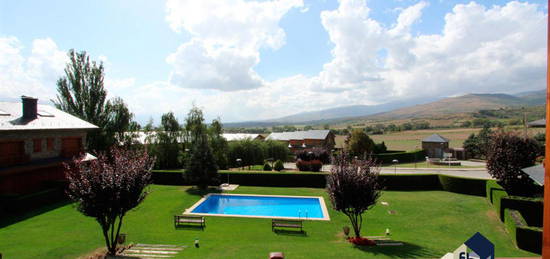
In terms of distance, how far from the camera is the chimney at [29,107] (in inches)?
942

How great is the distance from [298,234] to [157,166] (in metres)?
26.4

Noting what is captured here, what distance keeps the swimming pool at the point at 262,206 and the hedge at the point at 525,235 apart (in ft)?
30.5

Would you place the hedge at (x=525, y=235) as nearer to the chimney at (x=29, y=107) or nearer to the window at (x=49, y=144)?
the window at (x=49, y=144)

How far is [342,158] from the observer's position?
14.9 metres

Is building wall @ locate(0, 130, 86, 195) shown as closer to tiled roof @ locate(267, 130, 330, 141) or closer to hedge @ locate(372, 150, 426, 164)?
hedge @ locate(372, 150, 426, 164)

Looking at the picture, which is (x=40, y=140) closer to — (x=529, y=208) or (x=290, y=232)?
(x=290, y=232)

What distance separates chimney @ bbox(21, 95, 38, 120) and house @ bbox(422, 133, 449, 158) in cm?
5381

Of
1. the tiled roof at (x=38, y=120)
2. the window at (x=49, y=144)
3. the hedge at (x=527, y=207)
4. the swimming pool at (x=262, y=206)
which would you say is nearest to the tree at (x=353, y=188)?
the swimming pool at (x=262, y=206)

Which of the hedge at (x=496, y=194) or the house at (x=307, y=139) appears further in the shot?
the house at (x=307, y=139)

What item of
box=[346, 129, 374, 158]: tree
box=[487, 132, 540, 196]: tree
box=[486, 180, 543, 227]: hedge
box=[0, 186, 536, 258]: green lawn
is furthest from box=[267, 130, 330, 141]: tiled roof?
box=[486, 180, 543, 227]: hedge

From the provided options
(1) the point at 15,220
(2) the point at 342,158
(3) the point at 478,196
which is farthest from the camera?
(3) the point at 478,196

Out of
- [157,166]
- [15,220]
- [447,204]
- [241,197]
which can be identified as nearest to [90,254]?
[15,220]

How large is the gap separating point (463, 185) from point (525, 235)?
12803 mm

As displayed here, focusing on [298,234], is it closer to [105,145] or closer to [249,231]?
[249,231]
